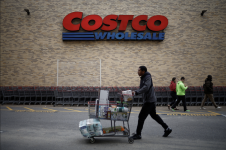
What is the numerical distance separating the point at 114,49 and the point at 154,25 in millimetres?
3772

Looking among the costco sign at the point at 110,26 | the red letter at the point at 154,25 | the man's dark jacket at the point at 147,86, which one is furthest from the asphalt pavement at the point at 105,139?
the red letter at the point at 154,25

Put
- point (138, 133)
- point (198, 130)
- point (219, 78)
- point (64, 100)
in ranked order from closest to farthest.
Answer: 1. point (138, 133)
2. point (198, 130)
3. point (64, 100)
4. point (219, 78)

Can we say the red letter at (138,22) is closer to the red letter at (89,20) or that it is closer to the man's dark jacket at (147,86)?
the red letter at (89,20)

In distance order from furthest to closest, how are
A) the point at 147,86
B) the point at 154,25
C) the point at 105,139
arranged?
the point at 154,25 → the point at 105,139 → the point at 147,86

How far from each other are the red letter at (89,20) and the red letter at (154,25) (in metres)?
4.07

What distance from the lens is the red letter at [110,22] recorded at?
15.2 m

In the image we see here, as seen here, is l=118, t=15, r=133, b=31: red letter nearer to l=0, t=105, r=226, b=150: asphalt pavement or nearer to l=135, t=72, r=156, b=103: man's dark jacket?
l=0, t=105, r=226, b=150: asphalt pavement

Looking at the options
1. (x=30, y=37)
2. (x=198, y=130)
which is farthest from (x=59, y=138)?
(x=30, y=37)

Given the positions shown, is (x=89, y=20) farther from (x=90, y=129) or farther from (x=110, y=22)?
(x=90, y=129)

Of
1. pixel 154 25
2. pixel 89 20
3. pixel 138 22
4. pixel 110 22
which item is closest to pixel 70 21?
pixel 89 20

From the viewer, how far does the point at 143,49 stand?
15461 mm

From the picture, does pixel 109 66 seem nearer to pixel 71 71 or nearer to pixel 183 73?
pixel 71 71

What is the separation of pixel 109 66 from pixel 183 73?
6.06m

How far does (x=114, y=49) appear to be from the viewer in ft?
50.9
